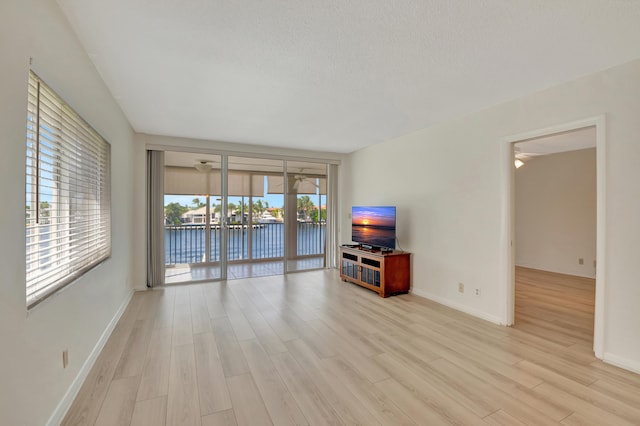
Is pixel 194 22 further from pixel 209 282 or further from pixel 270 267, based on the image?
pixel 270 267

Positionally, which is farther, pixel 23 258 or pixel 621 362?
pixel 621 362

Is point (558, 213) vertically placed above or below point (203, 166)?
below

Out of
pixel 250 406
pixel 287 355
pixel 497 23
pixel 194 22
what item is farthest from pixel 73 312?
pixel 497 23

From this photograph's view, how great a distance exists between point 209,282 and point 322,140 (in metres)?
3.07

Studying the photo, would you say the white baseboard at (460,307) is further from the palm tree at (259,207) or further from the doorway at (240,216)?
the palm tree at (259,207)

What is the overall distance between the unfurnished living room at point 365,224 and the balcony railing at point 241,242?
920 mm

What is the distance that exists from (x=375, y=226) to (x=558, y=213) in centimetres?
402

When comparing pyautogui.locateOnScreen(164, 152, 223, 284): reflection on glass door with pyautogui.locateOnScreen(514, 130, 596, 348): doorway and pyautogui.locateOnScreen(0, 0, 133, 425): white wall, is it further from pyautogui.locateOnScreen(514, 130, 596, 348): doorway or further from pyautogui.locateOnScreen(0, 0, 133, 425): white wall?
pyautogui.locateOnScreen(514, 130, 596, 348): doorway

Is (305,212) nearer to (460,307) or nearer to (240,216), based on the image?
(240,216)

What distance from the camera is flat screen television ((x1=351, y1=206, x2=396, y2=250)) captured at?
4.39 meters

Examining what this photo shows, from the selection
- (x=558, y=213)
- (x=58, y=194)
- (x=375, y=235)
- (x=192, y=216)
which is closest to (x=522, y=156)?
(x=558, y=213)

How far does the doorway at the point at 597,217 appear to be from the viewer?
2.45 meters

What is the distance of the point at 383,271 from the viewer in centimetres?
419

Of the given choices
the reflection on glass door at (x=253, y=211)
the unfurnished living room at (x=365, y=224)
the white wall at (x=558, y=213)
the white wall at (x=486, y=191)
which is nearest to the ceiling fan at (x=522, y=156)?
the white wall at (x=558, y=213)
